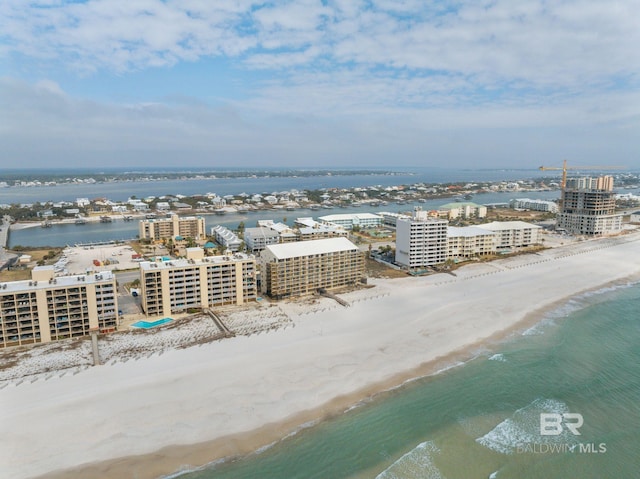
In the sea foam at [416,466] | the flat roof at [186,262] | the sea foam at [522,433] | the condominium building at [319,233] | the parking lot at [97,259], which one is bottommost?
the sea foam at [416,466]

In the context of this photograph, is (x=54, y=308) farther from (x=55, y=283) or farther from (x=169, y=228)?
(x=169, y=228)

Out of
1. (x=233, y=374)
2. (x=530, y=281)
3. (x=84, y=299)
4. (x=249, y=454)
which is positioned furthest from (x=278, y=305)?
(x=530, y=281)

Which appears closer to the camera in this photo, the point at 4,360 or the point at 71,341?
the point at 4,360

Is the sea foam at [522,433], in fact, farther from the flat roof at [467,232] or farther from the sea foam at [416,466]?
the flat roof at [467,232]

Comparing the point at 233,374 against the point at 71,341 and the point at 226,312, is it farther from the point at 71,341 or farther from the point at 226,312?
the point at 71,341

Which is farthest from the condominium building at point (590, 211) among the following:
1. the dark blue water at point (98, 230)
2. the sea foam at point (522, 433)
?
the sea foam at point (522, 433)

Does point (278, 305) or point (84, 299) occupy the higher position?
point (84, 299)

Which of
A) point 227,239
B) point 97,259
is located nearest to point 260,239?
point 227,239
